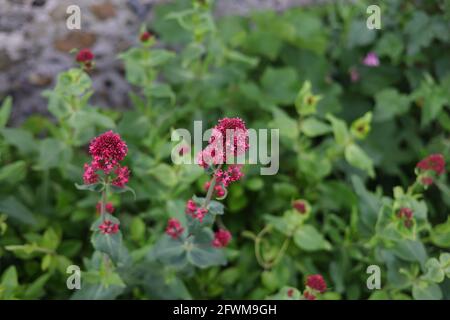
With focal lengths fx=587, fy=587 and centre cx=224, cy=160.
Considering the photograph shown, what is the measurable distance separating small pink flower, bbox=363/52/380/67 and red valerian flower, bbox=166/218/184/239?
1305 millimetres

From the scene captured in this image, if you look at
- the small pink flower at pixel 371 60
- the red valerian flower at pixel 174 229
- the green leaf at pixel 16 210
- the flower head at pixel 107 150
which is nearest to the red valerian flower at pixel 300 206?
the red valerian flower at pixel 174 229

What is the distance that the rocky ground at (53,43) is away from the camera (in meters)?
2.25

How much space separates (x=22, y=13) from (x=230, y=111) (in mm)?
887

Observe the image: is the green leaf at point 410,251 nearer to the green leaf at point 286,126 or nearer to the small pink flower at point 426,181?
the small pink flower at point 426,181

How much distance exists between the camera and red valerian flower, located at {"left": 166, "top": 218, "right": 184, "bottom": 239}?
5.16 ft

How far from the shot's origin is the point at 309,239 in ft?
5.98

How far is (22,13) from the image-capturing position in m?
2.27

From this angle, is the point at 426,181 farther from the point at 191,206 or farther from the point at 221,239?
the point at 191,206

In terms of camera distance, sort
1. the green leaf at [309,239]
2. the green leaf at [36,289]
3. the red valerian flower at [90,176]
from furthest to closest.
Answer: the green leaf at [309,239] < the green leaf at [36,289] < the red valerian flower at [90,176]

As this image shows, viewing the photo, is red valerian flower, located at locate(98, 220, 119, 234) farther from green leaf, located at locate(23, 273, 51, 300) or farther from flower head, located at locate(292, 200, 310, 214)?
flower head, located at locate(292, 200, 310, 214)

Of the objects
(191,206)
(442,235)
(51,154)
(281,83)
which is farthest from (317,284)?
(281,83)

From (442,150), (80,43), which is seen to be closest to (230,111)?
(80,43)

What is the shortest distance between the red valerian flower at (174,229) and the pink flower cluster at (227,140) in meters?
0.41

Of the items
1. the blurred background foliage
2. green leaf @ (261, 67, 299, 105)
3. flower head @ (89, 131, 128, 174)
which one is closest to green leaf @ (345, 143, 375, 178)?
the blurred background foliage
